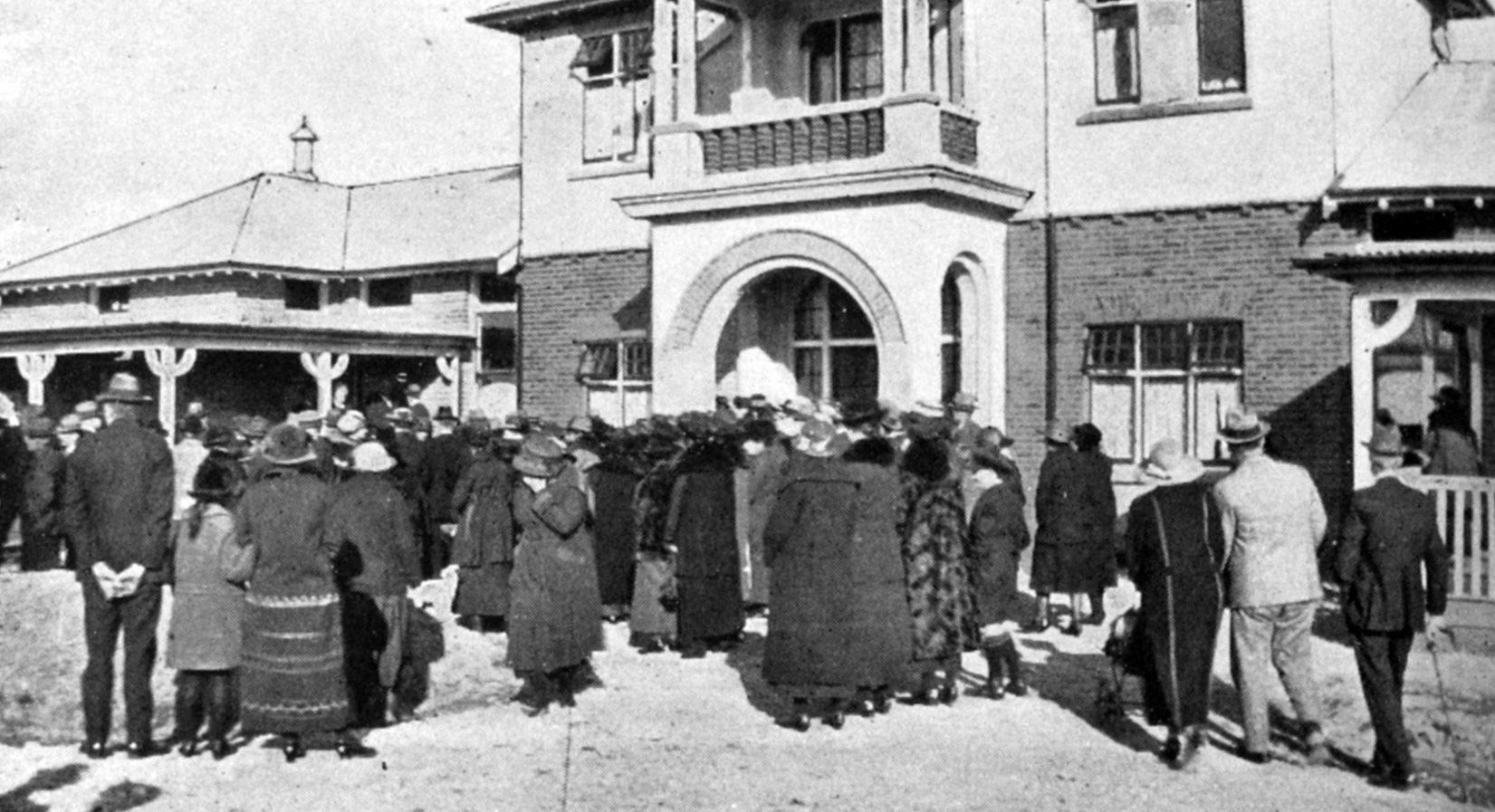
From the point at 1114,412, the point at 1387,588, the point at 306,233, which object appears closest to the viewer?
the point at 1387,588

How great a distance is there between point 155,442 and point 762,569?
5702 millimetres

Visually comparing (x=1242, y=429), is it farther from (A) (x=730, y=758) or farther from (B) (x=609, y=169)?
(B) (x=609, y=169)

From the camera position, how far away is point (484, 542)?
11.4m

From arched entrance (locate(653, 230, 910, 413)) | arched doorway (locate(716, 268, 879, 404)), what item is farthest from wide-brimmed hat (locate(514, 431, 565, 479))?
arched doorway (locate(716, 268, 879, 404))

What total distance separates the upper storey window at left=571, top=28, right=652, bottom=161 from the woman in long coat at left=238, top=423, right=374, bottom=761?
1187cm

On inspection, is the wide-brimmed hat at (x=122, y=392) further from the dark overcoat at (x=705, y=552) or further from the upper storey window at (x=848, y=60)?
the upper storey window at (x=848, y=60)

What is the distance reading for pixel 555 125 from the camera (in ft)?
63.5

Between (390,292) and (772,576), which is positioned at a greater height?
(390,292)

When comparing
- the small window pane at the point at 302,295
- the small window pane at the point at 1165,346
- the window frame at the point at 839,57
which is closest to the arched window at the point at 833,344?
the window frame at the point at 839,57

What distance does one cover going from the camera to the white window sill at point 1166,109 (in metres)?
14.5

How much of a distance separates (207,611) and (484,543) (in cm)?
391

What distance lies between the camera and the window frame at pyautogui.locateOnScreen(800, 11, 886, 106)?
16734 mm

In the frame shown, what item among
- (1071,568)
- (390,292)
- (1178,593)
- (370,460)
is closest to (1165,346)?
(1071,568)

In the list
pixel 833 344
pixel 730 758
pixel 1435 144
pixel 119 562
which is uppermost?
pixel 1435 144
